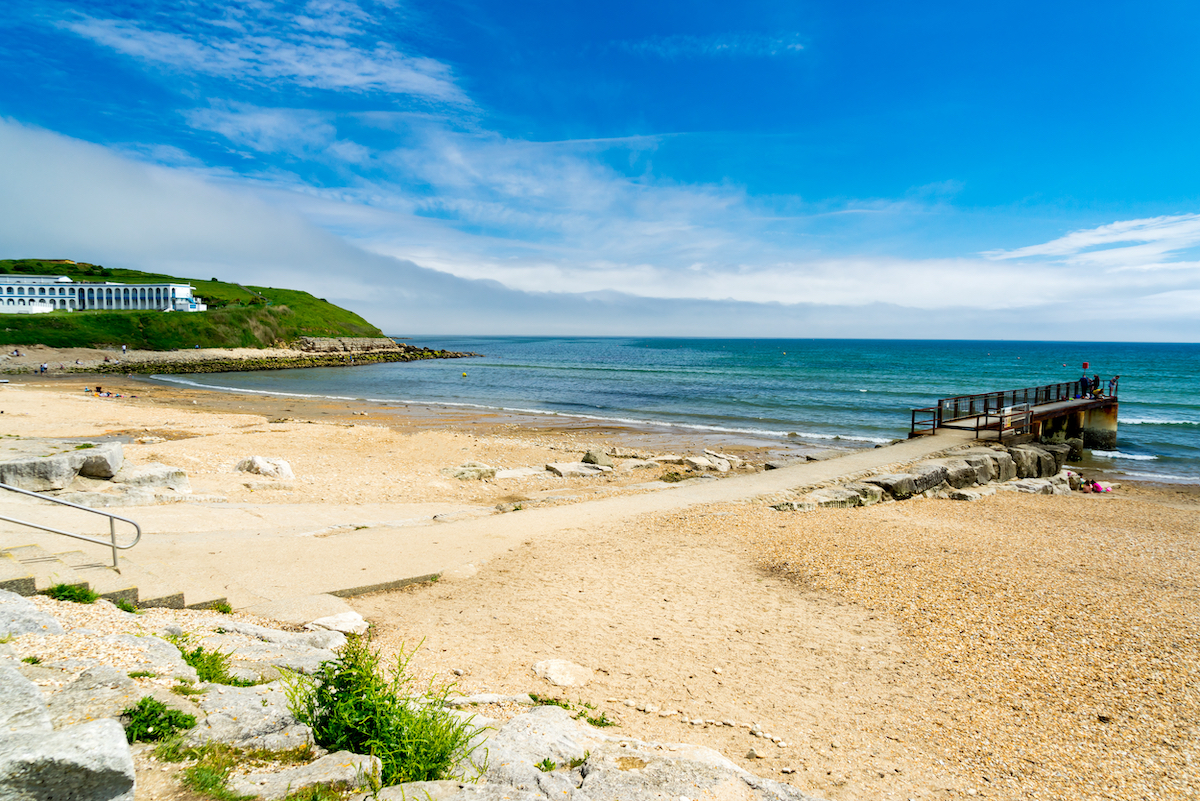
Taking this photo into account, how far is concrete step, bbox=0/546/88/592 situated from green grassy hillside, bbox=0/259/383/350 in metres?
81.4

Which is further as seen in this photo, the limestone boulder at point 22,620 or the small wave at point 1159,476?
the small wave at point 1159,476

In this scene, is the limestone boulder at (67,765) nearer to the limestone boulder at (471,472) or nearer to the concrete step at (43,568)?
the concrete step at (43,568)

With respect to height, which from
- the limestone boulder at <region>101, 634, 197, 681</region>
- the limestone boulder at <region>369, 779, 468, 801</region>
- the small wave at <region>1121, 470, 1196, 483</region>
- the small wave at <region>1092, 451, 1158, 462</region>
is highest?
the limestone boulder at <region>101, 634, 197, 681</region>

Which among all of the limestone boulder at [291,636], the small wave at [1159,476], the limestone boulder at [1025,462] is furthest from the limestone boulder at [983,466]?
the limestone boulder at [291,636]

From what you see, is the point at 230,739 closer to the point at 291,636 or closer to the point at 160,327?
the point at 291,636

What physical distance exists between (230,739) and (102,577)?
468cm

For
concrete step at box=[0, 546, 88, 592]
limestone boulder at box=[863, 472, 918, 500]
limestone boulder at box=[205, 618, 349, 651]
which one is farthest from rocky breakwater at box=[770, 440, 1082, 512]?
concrete step at box=[0, 546, 88, 592]

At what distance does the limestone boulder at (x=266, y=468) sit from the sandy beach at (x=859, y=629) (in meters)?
Result: 0.44

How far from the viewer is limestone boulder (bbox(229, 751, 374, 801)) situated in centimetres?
365

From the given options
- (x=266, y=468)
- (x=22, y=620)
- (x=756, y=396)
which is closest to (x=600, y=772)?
(x=22, y=620)

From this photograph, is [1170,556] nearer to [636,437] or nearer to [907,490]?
[907,490]

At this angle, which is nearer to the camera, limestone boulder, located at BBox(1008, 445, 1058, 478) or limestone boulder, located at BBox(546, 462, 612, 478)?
limestone boulder, located at BBox(546, 462, 612, 478)

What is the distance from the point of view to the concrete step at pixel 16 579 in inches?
246

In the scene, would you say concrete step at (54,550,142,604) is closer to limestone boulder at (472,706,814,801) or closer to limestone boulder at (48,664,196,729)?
limestone boulder at (48,664,196,729)
